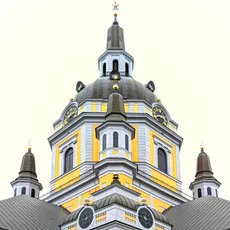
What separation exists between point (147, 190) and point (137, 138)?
17.3ft

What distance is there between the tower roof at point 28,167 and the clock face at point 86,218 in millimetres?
20418

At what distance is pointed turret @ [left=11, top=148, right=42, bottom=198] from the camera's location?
5625 centimetres

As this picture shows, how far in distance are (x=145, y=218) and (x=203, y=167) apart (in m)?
22.0

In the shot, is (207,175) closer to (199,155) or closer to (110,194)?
(199,155)

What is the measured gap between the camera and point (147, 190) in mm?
50500

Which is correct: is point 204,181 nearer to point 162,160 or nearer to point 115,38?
point 162,160

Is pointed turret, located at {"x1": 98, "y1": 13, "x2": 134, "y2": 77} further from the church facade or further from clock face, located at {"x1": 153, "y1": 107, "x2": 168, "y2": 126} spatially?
clock face, located at {"x1": 153, "y1": 107, "x2": 168, "y2": 126}

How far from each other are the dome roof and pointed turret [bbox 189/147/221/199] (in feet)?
24.9

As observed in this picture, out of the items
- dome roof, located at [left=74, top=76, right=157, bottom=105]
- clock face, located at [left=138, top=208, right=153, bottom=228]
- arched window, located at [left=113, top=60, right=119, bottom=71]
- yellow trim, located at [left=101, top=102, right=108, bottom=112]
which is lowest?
clock face, located at [left=138, top=208, right=153, bottom=228]

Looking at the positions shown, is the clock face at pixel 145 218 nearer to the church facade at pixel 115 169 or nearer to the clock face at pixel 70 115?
the church facade at pixel 115 169

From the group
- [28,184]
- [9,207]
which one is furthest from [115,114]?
[28,184]

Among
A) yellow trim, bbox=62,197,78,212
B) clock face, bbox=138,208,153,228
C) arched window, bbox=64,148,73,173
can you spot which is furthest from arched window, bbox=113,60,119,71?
clock face, bbox=138,208,153,228

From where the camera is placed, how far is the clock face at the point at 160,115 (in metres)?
56.8

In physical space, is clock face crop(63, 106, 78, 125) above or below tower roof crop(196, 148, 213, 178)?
above
